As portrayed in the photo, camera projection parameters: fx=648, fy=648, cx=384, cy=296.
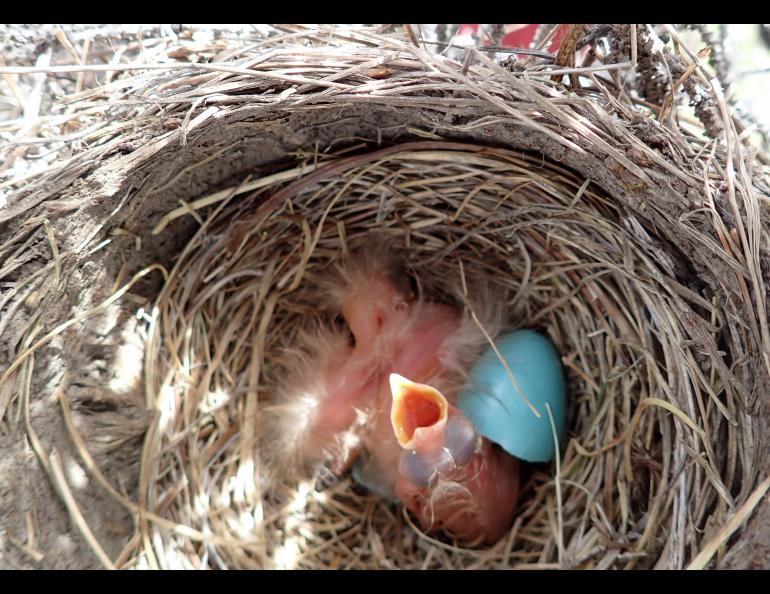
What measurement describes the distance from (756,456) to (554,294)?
54 cm

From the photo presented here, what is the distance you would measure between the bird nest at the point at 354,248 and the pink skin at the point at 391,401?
8cm

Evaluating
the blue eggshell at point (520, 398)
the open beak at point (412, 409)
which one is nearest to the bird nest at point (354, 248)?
the blue eggshell at point (520, 398)

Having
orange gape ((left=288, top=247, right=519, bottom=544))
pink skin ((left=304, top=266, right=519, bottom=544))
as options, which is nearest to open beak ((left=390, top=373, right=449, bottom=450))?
orange gape ((left=288, top=247, right=519, bottom=544))

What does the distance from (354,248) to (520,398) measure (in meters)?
0.53

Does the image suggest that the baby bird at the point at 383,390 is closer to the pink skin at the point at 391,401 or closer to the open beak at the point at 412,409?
the pink skin at the point at 391,401

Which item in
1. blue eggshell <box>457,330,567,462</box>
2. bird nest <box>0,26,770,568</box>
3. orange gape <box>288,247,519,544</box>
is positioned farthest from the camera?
blue eggshell <box>457,330,567,462</box>

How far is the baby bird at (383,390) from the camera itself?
4.46ft

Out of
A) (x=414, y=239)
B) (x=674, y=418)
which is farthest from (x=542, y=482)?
(x=414, y=239)

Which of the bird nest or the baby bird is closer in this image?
the bird nest

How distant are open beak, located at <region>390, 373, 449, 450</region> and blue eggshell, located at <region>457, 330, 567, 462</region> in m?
0.21

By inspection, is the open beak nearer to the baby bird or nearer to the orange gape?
the orange gape

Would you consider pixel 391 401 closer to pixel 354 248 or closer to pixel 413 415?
pixel 413 415

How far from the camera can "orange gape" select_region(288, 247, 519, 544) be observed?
4.06 feet

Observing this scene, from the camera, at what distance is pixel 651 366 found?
125cm
